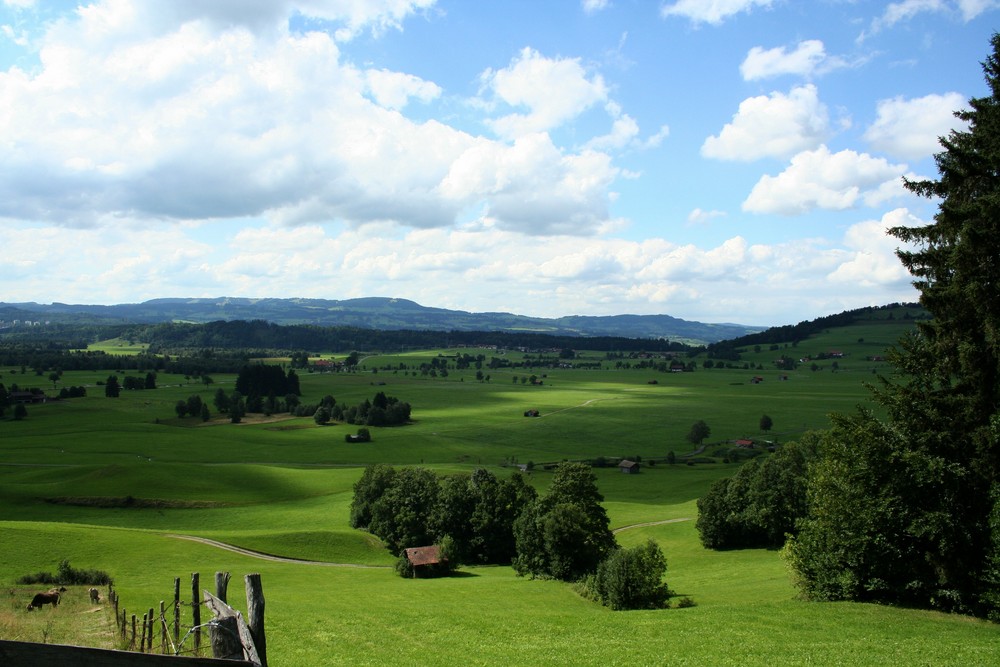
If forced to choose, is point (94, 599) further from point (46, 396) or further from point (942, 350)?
point (46, 396)

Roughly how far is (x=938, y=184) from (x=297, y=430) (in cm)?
12206

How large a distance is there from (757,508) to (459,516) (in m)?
26.9

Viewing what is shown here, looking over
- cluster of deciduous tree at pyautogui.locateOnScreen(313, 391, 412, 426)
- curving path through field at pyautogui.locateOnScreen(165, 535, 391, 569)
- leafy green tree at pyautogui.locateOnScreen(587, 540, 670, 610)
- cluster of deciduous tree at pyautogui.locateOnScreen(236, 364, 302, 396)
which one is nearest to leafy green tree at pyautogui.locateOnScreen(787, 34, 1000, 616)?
leafy green tree at pyautogui.locateOnScreen(587, 540, 670, 610)

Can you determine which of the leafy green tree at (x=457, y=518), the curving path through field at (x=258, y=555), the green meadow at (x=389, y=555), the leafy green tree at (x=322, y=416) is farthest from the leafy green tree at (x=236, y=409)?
the leafy green tree at (x=457, y=518)

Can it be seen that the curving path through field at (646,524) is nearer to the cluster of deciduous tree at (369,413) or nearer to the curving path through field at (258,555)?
the curving path through field at (258,555)

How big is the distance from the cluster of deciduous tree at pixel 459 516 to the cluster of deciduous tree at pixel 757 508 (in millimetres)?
16264

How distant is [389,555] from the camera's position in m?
59.1

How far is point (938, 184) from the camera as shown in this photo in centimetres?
2514

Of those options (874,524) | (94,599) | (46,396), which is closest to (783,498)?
(874,524)

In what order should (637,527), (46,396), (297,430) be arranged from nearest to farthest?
(637,527)
(297,430)
(46,396)

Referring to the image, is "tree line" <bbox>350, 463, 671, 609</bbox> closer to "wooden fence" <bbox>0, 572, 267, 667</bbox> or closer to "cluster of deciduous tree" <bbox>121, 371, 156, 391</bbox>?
"wooden fence" <bbox>0, 572, 267, 667</bbox>

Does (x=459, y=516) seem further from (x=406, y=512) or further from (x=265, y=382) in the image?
(x=265, y=382)

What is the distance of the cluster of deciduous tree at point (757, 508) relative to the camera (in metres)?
53.5

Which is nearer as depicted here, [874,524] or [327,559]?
[874,524]
